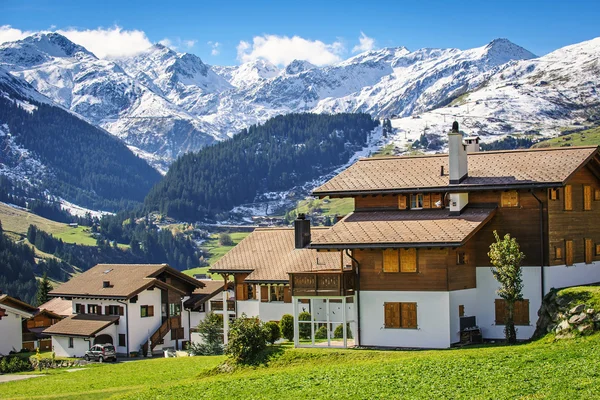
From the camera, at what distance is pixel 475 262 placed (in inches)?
2053

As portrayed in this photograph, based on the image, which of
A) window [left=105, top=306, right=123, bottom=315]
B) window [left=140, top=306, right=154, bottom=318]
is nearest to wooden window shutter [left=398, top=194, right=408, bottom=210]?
window [left=140, top=306, right=154, bottom=318]

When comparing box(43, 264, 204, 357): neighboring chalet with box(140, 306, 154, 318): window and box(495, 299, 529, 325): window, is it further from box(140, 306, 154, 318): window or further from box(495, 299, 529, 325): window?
box(495, 299, 529, 325): window

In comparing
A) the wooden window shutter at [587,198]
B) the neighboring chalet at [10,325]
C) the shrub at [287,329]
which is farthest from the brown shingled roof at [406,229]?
the neighboring chalet at [10,325]

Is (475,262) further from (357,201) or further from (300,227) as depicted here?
(300,227)

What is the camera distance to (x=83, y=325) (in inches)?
3346

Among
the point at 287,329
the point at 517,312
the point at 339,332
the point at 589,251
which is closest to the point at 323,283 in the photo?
the point at 287,329

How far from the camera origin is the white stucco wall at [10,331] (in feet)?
293

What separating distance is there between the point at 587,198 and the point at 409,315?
13617mm

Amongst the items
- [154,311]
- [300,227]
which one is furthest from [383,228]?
[154,311]

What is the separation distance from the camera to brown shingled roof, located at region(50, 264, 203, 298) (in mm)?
85750

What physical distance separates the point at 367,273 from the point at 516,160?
36.6ft

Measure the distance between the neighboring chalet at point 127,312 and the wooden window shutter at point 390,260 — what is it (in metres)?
38.7

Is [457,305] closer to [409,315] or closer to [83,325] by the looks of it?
[409,315]

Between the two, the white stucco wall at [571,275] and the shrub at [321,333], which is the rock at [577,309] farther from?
the shrub at [321,333]
